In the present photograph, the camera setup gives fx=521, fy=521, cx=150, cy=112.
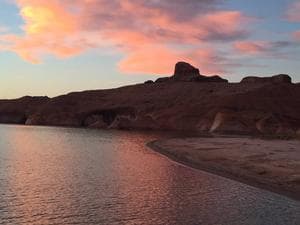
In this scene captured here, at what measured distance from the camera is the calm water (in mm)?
24312

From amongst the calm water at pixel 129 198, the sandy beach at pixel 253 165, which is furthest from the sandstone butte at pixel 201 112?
the calm water at pixel 129 198

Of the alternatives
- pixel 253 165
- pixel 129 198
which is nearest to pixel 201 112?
pixel 253 165

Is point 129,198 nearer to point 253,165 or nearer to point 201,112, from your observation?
point 253,165

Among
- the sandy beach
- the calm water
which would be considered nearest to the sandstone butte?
the sandy beach

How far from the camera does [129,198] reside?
29359 millimetres

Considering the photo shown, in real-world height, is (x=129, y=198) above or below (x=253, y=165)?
below

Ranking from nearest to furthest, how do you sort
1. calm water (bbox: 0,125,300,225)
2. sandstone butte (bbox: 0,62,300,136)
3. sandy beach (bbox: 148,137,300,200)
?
calm water (bbox: 0,125,300,225)
sandy beach (bbox: 148,137,300,200)
sandstone butte (bbox: 0,62,300,136)

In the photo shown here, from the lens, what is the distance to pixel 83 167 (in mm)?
44500

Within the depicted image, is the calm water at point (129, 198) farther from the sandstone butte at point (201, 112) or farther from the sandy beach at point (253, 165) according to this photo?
the sandstone butte at point (201, 112)

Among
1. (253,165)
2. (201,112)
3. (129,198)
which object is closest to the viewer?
(129,198)

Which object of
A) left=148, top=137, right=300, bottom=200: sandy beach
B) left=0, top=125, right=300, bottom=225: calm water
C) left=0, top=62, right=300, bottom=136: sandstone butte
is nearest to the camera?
left=0, top=125, right=300, bottom=225: calm water

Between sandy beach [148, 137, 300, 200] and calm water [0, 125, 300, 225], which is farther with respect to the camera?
sandy beach [148, 137, 300, 200]

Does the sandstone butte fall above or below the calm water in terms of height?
above

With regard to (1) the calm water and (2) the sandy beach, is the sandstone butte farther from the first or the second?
(1) the calm water
